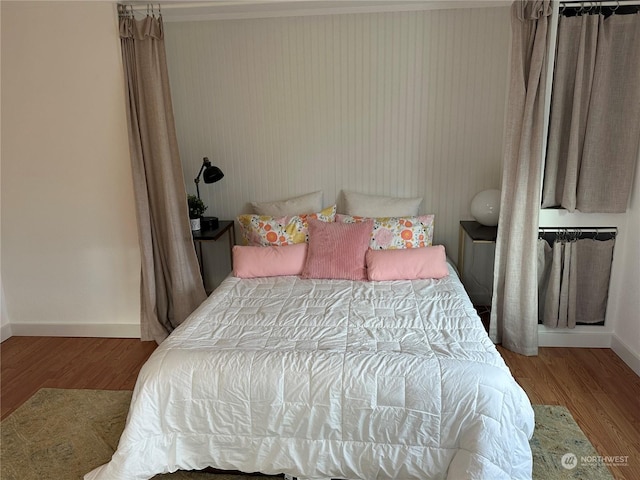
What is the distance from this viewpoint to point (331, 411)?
186 centimetres

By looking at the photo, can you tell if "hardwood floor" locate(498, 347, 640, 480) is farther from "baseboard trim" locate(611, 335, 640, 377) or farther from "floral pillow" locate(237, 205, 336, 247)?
"floral pillow" locate(237, 205, 336, 247)

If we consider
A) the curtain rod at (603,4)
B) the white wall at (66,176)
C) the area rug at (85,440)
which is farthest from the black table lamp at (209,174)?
the curtain rod at (603,4)

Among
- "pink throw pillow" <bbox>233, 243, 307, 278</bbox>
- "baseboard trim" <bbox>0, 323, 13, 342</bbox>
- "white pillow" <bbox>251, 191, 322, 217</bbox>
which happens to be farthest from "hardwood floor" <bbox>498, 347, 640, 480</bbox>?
"baseboard trim" <bbox>0, 323, 13, 342</bbox>

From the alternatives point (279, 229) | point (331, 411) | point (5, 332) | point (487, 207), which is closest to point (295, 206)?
point (279, 229)

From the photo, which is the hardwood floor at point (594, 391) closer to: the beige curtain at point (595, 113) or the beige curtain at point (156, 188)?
the beige curtain at point (595, 113)

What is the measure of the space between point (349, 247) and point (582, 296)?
1556 millimetres

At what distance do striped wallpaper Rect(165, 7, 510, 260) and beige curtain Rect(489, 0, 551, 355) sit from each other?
536 millimetres

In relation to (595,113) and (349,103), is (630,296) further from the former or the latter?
(349,103)

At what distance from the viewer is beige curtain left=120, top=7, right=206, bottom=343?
286cm

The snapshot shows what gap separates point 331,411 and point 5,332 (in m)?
2.82

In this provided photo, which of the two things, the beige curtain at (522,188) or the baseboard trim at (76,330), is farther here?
the baseboard trim at (76,330)

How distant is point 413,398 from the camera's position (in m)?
1.83

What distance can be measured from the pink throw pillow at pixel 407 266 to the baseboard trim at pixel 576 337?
84cm

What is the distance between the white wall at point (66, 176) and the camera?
115 inches
